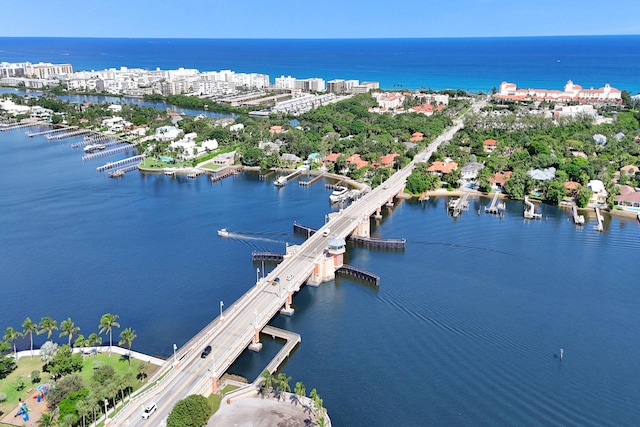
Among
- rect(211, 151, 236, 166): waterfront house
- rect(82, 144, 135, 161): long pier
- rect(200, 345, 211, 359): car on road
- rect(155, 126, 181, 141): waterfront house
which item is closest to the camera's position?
rect(200, 345, 211, 359): car on road

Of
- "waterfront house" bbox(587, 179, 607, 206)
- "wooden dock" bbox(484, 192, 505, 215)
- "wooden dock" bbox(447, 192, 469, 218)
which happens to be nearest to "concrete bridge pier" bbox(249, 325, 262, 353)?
"wooden dock" bbox(447, 192, 469, 218)

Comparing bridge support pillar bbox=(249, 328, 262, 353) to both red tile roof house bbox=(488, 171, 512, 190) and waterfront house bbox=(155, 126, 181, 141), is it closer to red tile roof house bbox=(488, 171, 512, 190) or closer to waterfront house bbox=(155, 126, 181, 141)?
red tile roof house bbox=(488, 171, 512, 190)

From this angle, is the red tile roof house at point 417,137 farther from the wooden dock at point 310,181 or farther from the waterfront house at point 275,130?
the waterfront house at point 275,130

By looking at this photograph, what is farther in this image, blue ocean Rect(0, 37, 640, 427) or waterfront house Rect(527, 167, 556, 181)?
waterfront house Rect(527, 167, 556, 181)

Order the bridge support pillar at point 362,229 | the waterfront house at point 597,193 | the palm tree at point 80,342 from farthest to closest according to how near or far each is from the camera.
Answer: the waterfront house at point 597,193 < the bridge support pillar at point 362,229 < the palm tree at point 80,342

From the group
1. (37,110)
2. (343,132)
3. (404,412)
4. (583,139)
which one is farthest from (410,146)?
(37,110)

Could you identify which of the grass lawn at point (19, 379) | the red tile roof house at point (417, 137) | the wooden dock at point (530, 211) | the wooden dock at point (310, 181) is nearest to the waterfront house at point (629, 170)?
the wooden dock at point (530, 211)

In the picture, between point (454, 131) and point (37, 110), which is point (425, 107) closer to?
point (454, 131)

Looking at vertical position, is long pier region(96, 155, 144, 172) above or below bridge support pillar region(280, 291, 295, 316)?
above
